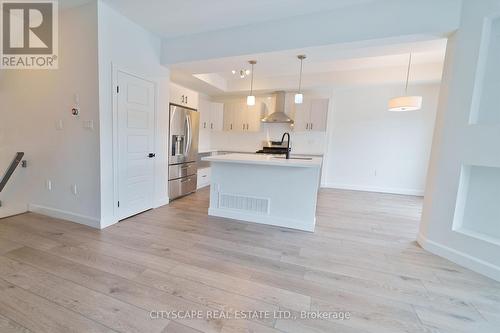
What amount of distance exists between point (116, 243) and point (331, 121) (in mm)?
5247

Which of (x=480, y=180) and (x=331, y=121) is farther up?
(x=331, y=121)

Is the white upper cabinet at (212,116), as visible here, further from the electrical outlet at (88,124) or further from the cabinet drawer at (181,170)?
the electrical outlet at (88,124)

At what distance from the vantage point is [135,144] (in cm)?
317

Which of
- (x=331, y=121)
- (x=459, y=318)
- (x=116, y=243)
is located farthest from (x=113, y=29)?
(x=331, y=121)

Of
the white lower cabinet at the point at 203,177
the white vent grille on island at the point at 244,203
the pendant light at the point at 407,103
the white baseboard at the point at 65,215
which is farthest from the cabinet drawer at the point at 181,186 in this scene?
the pendant light at the point at 407,103

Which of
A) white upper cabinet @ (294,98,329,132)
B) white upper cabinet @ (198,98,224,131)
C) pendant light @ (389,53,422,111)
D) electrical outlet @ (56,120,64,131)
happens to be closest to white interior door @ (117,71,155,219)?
electrical outlet @ (56,120,64,131)

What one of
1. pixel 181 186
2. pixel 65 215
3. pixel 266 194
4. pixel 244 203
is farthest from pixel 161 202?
pixel 266 194

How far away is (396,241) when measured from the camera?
8.90 ft

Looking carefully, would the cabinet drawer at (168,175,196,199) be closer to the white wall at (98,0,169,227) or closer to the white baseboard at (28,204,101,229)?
the white wall at (98,0,169,227)

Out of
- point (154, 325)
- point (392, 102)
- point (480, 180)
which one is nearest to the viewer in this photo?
point (154, 325)

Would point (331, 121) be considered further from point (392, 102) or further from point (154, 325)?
point (154, 325)

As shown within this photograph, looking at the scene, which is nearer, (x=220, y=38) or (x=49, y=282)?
(x=49, y=282)

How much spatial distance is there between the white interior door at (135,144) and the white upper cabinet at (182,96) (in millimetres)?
553

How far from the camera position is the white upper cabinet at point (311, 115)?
5.29 meters
